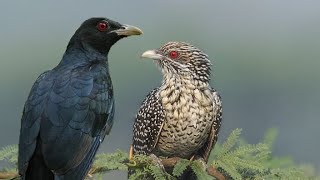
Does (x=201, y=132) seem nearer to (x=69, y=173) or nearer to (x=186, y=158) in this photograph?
(x=186, y=158)

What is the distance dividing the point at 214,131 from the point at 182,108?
1.08 feet

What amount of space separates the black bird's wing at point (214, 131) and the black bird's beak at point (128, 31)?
0.97 meters

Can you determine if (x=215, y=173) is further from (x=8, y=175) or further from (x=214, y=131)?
(x=8, y=175)

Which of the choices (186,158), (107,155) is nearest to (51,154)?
(107,155)

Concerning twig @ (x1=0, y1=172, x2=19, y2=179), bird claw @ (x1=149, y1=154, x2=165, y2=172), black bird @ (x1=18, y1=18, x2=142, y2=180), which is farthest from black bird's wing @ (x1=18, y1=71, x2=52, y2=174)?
bird claw @ (x1=149, y1=154, x2=165, y2=172)

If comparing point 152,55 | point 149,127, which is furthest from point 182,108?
point 152,55

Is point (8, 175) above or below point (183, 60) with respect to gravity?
below

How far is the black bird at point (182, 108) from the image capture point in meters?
9.32

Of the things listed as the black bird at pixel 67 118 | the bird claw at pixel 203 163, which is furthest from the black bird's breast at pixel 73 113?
the bird claw at pixel 203 163

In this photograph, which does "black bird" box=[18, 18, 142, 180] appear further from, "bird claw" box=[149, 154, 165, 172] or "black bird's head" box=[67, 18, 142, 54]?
"bird claw" box=[149, 154, 165, 172]

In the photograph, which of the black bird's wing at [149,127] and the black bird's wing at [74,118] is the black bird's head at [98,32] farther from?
the black bird's wing at [149,127]

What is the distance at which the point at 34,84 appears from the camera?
330 inches

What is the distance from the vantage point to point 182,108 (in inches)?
367

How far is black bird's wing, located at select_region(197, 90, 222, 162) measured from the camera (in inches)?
370
